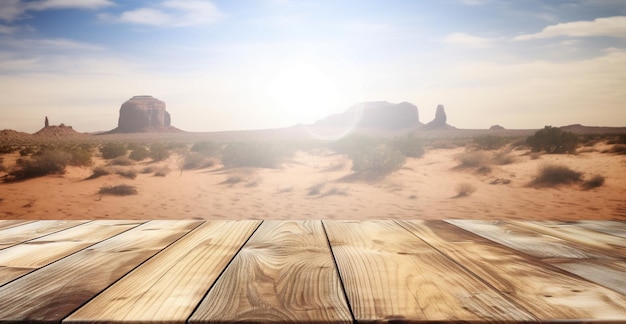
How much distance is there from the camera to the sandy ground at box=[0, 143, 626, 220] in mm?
11141

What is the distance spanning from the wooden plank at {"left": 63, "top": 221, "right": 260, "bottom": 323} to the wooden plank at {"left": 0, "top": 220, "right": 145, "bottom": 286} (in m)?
0.36

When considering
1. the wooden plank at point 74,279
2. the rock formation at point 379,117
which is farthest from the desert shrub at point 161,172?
the rock formation at point 379,117

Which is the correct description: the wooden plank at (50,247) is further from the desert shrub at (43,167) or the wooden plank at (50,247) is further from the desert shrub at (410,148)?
the desert shrub at (410,148)

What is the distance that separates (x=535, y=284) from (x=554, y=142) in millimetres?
29276

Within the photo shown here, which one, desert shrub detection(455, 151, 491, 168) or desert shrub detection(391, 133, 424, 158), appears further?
desert shrub detection(391, 133, 424, 158)

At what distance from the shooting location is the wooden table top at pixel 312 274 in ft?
3.11

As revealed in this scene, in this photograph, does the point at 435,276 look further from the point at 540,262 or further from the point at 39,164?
the point at 39,164

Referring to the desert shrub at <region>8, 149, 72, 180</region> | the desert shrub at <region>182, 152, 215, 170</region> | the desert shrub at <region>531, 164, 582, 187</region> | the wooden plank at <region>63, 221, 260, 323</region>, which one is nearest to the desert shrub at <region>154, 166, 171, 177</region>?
the desert shrub at <region>182, 152, 215, 170</region>

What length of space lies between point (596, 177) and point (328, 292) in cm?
1740

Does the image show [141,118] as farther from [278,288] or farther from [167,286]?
[278,288]

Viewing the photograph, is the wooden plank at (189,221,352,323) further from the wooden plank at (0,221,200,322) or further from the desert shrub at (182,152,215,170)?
the desert shrub at (182,152,215,170)

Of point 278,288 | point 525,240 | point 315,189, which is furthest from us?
point 315,189

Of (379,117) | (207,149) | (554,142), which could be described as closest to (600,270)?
(554,142)

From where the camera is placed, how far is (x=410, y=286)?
112 cm
